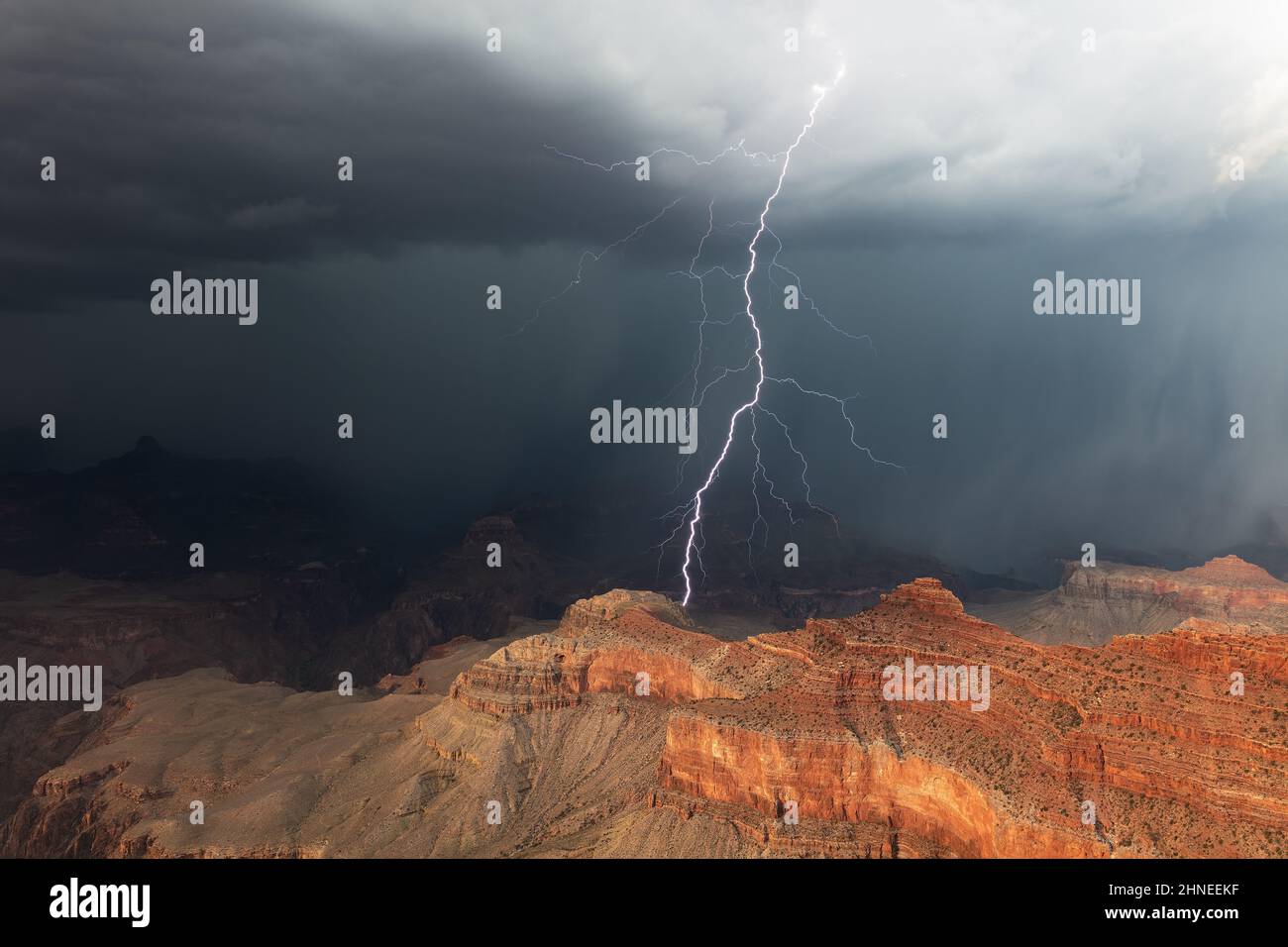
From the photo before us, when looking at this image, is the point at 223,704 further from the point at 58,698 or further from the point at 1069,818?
the point at 1069,818

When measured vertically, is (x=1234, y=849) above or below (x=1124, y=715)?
below

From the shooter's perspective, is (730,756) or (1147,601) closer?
(730,756)

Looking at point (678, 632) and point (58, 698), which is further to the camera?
point (58, 698)

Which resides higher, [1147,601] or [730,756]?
[730,756]

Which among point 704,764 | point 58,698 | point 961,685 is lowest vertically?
point 58,698

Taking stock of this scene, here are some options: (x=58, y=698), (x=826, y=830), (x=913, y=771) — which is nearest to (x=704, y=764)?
(x=826, y=830)

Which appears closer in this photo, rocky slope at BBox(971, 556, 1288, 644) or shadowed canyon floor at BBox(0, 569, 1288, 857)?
shadowed canyon floor at BBox(0, 569, 1288, 857)

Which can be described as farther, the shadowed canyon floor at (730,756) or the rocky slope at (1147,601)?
the rocky slope at (1147,601)
